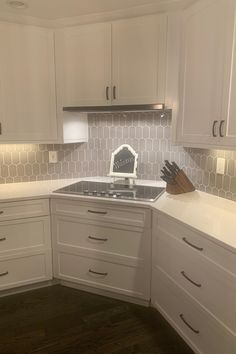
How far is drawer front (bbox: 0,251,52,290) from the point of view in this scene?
2.35 meters

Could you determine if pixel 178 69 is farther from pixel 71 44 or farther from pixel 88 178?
pixel 88 178

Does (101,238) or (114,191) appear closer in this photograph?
(101,238)

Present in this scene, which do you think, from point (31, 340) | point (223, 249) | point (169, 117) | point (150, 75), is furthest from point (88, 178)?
point (223, 249)

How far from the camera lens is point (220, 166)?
84.7 inches

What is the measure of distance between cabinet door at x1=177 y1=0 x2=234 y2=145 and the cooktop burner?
0.52 meters

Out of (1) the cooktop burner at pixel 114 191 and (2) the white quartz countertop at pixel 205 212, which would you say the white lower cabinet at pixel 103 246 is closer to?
(1) the cooktop burner at pixel 114 191

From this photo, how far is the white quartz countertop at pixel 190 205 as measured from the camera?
1555mm

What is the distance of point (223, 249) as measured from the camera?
1.41 metres

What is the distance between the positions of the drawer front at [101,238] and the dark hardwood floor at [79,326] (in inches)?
16.9

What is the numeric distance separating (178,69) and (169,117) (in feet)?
1.67

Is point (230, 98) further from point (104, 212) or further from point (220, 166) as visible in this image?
point (104, 212)

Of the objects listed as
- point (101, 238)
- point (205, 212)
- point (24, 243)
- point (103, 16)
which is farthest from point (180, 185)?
point (103, 16)

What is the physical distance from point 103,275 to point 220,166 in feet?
4.15

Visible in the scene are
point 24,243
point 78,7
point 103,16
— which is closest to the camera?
point 78,7
